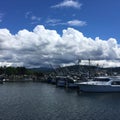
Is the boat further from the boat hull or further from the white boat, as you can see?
the boat hull

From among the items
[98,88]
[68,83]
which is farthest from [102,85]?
[68,83]

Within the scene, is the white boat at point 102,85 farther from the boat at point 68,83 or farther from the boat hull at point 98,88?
the boat at point 68,83

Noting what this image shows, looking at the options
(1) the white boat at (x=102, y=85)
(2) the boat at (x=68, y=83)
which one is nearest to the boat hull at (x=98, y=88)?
(1) the white boat at (x=102, y=85)

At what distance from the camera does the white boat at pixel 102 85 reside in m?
121

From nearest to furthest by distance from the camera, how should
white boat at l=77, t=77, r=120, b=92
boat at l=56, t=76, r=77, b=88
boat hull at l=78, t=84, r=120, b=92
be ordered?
boat hull at l=78, t=84, r=120, b=92, white boat at l=77, t=77, r=120, b=92, boat at l=56, t=76, r=77, b=88

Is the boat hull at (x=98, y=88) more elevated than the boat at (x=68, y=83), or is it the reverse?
the boat at (x=68, y=83)

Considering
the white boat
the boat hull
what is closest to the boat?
the white boat

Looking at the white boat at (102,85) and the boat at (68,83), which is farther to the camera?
the boat at (68,83)

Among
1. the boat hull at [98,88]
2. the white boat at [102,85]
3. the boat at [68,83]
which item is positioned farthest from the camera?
the boat at [68,83]

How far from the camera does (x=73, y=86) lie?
157125mm

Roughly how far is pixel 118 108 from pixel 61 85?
99.7m

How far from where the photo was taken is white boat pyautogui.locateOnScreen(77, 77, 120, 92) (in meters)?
121

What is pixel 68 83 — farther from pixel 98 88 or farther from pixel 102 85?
pixel 98 88

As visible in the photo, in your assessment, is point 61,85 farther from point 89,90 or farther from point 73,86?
point 89,90
